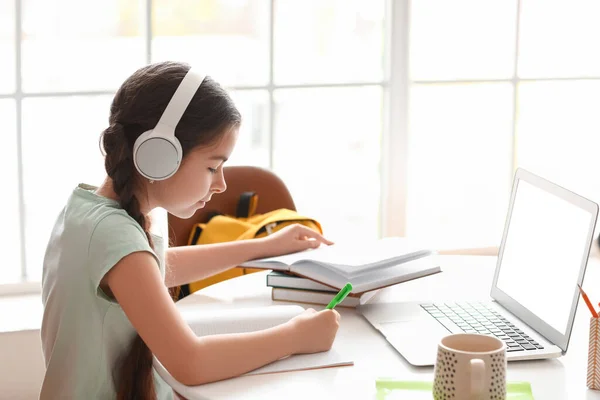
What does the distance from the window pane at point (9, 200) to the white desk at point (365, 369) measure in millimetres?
1118

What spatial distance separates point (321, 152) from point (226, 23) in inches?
21.8

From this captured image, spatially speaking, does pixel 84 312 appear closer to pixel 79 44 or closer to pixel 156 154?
pixel 156 154

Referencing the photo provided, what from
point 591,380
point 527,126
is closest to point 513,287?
point 591,380

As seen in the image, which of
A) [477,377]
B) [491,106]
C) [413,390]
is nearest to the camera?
[477,377]

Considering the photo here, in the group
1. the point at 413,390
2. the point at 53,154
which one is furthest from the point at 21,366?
the point at 413,390

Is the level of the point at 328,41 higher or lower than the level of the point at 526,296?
higher

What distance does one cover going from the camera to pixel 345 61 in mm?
3023

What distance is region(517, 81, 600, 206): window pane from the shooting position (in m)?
3.24

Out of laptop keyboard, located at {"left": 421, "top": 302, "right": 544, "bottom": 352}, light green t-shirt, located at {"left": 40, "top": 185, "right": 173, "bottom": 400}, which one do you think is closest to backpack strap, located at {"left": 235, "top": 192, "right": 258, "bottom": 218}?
laptop keyboard, located at {"left": 421, "top": 302, "right": 544, "bottom": 352}

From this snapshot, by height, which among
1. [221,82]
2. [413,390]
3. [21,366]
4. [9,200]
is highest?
[221,82]

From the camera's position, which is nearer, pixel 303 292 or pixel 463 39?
pixel 303 292

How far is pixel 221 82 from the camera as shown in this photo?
2.55 meters

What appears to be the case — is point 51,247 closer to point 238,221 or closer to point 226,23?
point 238,221

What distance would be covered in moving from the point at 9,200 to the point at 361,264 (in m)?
1.43
